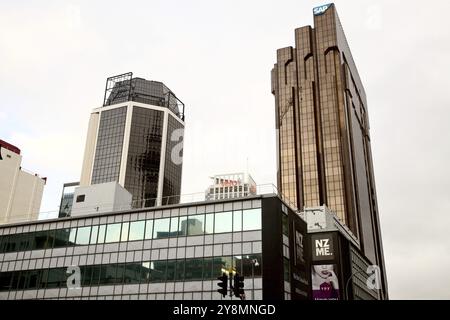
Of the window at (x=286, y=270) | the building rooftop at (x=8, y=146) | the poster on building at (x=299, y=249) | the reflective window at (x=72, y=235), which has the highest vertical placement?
the building rooftop at (x=8, y=146)

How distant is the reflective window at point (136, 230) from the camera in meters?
53.9

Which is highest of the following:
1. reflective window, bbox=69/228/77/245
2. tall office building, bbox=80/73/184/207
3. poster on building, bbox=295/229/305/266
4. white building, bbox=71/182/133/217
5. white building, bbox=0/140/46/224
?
tall office building, bbox=80/73/184/207

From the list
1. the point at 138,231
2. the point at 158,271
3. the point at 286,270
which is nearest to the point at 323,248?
the point at 286,270

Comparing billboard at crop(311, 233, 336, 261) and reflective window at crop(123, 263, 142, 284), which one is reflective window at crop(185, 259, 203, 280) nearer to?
reflective window at crop(123, 263, 142, 284)

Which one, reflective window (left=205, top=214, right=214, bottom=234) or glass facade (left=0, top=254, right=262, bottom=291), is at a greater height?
reflective window (left=205, top=214, right=214, bottom=234)

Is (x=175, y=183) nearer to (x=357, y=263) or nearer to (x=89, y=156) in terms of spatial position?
(x=89, y=156)

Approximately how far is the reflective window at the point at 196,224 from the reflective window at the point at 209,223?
1.58 ft

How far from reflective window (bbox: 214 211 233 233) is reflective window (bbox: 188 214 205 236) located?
170 centimetres

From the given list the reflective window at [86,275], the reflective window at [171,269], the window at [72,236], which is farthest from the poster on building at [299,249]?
the window at [72,236]

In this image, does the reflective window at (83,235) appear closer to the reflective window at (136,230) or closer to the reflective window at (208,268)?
the reflective window at (136,230)

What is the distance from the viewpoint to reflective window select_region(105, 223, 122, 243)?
181 feet

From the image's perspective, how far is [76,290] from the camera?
53719mm

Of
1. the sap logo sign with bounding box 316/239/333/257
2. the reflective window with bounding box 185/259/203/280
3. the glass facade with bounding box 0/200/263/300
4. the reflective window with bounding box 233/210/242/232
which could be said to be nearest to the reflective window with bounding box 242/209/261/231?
the glass facade with bounding box 0/200/263/300
